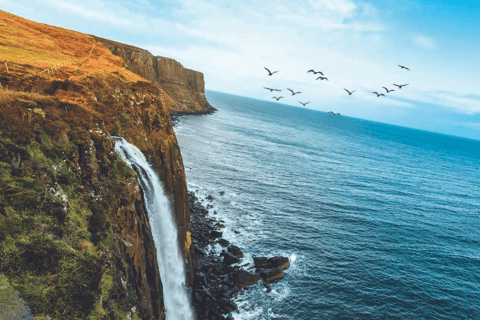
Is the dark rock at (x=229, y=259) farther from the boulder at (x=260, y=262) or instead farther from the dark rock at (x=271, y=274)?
the dark rock at (x=271, y=274)

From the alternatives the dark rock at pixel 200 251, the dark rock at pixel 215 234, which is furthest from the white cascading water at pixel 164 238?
the dark rock at pixel 215 234

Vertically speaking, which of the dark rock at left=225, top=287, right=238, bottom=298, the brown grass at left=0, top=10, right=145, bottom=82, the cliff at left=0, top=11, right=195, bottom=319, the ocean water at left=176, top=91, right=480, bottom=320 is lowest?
the dark rock at left=225, top=287, right=238, bottom=298

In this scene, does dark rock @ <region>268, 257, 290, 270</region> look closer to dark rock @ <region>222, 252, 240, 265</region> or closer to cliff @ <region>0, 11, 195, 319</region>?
dark rock @ <region>222, 252, 240, 265</region>

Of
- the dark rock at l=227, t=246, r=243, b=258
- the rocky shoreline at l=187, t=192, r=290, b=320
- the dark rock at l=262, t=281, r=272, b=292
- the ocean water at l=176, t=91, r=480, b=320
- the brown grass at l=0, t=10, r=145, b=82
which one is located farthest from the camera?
the dark rock at l=227, t=246, r=243, b=258

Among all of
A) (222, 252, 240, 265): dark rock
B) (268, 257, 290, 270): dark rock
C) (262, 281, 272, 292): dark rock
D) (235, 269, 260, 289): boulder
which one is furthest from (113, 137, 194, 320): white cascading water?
(268, 257, 290, 270): dark rock

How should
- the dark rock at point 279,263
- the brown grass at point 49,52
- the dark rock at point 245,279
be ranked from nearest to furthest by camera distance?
the brown grass at point 49,52 → the dark rock at point 245,279 → the dark rock at point 279,263

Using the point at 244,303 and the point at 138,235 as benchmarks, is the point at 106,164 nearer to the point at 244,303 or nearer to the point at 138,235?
the point at 138,235
